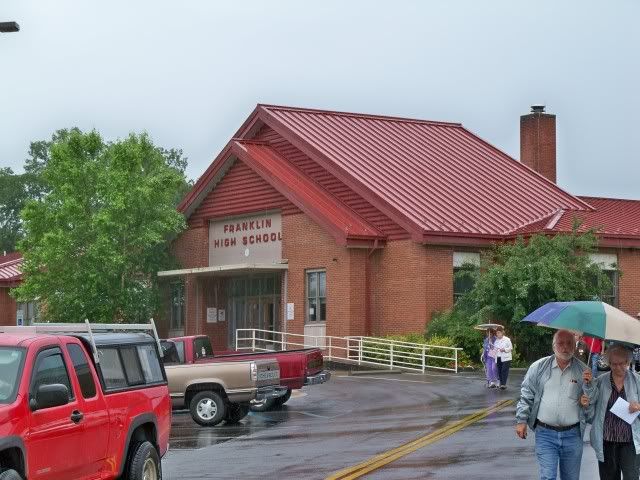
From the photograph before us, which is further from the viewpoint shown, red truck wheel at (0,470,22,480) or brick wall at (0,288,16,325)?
brick wall at (0,288,16,325)

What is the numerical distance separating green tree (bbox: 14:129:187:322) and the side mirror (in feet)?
115

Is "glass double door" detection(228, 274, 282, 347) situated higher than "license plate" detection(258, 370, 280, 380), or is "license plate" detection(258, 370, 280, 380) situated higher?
"glass double door" detection(228, 274, 282, 347)

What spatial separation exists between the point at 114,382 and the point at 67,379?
3.88ft

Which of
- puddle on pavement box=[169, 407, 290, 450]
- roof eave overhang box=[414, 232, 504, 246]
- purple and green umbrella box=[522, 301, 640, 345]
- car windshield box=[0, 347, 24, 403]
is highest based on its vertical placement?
roof eave overhang box=[414, 232, 504, 246]

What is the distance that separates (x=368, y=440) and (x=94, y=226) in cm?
2744

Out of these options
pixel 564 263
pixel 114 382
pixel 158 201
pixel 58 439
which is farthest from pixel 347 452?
pixel 158 201

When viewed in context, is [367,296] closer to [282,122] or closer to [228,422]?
[282,122]

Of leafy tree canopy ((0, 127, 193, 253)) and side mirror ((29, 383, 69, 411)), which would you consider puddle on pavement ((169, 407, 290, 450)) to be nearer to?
side mirror ((29, 383, 69, 411))

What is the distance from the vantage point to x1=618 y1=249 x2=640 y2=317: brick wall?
45.4 metres

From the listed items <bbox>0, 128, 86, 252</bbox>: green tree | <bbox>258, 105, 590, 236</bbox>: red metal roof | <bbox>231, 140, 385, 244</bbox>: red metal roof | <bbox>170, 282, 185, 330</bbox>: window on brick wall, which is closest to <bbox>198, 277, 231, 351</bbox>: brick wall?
<bbox>170, 282, 185, 330</bbox>: window on brick wall

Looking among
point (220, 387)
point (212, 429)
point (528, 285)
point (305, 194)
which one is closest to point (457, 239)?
point (528, 285)

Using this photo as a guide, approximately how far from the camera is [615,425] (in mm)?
11562

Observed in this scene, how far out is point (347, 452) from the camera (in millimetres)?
19328

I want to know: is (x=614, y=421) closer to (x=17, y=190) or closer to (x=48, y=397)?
(x=48, y=397)
